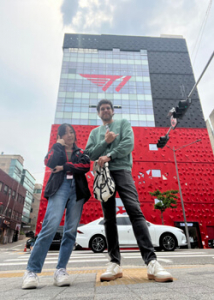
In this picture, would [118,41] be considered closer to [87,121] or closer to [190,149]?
[87,121]

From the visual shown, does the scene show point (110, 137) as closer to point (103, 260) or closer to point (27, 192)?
point (103, 260)

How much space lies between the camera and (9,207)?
124 ft

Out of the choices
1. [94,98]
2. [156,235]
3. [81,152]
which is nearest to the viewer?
[81,152]

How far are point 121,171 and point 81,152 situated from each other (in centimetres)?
57

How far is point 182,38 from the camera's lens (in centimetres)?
4197

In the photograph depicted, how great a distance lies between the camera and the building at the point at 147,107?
68.3ft

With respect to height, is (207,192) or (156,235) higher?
(207,192)

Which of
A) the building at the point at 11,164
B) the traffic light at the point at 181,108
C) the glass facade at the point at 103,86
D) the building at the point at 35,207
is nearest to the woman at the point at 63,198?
the traffic light at the point at 181,108

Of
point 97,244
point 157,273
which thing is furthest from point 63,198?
point 97,244

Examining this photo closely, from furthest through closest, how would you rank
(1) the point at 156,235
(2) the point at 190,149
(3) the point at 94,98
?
(3) the point at 94,98
(2) the point at 190,149
(1) the point at 156,235

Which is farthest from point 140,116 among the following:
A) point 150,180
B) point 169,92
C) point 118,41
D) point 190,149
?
point 118,41

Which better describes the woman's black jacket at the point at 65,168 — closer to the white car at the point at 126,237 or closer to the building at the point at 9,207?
the white car at the point at 126,237

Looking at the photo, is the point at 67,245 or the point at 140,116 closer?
the point at 67,245

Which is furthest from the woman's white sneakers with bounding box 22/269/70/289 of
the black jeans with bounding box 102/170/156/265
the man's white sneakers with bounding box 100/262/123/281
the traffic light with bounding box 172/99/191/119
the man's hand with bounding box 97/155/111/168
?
the traffic light with bounding box 172/99/191/119
